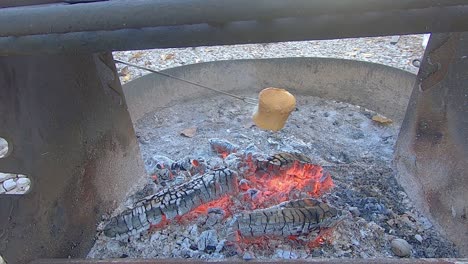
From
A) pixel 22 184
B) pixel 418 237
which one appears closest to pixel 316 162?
pixel 418 237

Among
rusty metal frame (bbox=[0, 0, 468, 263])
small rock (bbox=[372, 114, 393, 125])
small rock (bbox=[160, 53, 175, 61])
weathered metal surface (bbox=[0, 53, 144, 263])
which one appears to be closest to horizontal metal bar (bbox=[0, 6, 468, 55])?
rusty metal frame (bbox=[0, 0, 468, 263])

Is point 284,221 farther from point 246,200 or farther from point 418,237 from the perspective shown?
point 418,237

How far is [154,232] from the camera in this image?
5.69 ft

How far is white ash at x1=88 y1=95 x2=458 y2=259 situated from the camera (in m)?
1.62

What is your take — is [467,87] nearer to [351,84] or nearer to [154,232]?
[351,84]

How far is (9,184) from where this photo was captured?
7.28 ft

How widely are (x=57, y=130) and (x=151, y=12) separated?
91 centimetres

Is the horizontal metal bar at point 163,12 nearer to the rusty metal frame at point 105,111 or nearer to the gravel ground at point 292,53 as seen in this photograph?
the rusty metal frame at point 105,111

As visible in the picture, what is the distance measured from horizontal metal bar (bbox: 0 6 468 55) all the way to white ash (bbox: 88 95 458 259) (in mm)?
1062

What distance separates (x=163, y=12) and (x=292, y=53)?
2975mm

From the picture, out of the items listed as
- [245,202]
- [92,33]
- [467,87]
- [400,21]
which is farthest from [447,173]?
[92,33]

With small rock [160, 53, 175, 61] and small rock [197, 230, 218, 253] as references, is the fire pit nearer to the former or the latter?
small rock [197, 230, 218, 253]

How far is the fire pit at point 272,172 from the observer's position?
1628 mm

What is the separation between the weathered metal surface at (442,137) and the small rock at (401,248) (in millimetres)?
Result: 196
